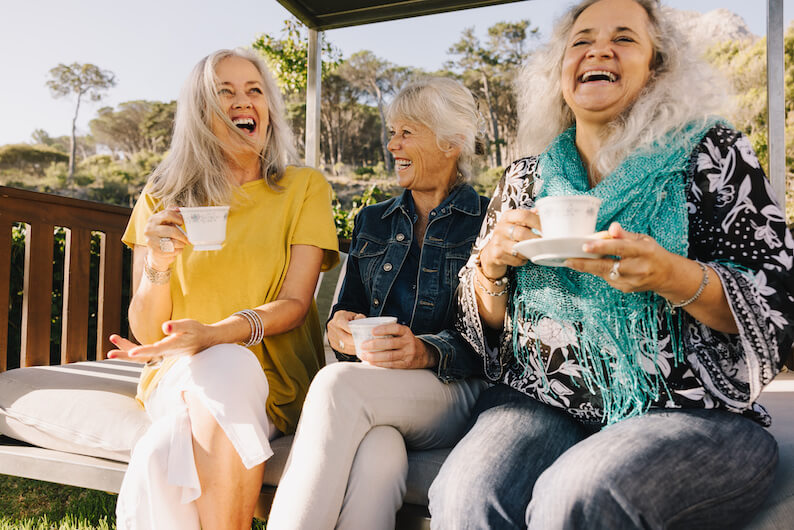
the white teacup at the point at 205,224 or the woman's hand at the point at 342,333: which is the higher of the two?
the white teacup at the point at 205,224

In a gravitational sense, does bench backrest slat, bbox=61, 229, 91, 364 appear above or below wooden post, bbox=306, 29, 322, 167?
below

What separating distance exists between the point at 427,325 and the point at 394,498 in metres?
0.66

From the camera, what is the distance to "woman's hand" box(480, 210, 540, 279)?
141 cm

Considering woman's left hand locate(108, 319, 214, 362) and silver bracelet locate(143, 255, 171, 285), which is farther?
silver bracelet locate(143, 255, 171, 285)

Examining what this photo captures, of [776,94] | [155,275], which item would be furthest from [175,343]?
[776,94]

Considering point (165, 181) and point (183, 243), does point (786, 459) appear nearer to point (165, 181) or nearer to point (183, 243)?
point (183, 243)

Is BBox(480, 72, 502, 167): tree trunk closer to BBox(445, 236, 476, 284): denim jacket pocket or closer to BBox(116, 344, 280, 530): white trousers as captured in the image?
BBox(445, 236, 476, 284): denim jacket pocket

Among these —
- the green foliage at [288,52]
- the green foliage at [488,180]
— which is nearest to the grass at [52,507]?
the green foliage at [288,52]

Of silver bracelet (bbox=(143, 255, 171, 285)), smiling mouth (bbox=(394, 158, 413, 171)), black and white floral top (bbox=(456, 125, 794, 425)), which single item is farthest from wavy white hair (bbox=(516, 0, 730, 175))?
silver bracelet (bbox=(143, 255, 171, 285))

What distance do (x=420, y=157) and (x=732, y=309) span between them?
4.32 ft

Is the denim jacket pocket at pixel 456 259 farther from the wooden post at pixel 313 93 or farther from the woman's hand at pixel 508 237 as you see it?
the wooden post at pixel 313 93

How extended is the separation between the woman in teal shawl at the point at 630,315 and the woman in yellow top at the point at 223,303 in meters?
0.58

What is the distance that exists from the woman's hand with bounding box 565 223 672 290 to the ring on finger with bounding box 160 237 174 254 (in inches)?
46.8

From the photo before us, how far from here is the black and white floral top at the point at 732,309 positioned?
52.2 inches
